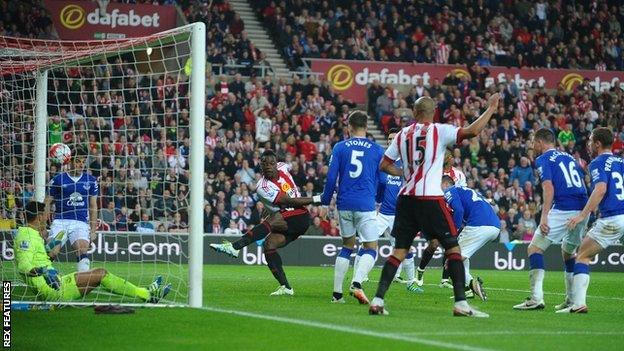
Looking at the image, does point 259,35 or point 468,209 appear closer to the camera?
point 468,209

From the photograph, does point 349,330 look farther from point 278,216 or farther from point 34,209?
point 278,216

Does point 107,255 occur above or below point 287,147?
below

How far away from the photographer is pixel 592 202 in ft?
42.1

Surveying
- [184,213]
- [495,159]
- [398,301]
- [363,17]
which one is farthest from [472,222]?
[363,17]

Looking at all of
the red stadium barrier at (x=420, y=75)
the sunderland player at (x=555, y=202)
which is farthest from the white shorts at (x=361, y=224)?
the red stadium barrier at (x=420, y=75)

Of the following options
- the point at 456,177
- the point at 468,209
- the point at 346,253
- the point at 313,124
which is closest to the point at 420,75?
the point at 313,124

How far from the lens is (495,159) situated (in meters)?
32.0

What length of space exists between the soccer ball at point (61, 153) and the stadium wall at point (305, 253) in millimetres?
7220

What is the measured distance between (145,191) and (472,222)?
6.62 m

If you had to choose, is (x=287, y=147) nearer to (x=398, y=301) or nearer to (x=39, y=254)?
(x=398, y=301)

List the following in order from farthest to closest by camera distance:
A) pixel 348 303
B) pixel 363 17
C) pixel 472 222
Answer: pixel 363 17
pixel 472 222
pixel 348 303

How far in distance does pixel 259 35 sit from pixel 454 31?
6781 millimetres

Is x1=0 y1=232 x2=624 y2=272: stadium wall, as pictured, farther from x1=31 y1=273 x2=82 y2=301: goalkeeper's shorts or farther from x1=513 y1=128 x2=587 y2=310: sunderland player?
x1=513 y1=128 x2=587 y2=310: sunderland player

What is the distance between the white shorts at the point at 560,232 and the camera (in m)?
13.4
